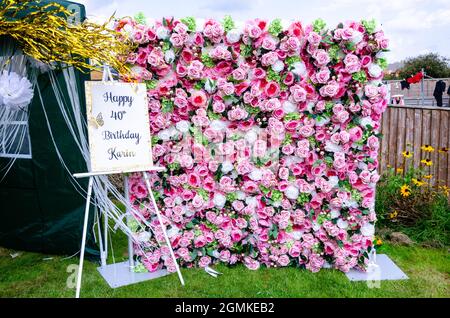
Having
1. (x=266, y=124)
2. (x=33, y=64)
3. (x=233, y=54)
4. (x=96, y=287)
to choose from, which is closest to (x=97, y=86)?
(x=33, y=64)

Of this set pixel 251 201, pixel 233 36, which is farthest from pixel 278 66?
pixel 251 201

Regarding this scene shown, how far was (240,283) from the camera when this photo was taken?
3.36 m

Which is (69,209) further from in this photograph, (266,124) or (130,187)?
(266,124)

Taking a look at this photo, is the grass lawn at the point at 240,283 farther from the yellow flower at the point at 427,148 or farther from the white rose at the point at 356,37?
the white rose at the point at 356,37

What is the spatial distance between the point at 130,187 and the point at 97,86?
0.97m

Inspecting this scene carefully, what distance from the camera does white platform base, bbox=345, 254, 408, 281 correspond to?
136 inches

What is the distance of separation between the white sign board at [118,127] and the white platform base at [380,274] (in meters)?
2.05

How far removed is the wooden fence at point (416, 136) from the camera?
4859mm

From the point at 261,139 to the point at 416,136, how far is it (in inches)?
107

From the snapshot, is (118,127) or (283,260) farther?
(283,260)

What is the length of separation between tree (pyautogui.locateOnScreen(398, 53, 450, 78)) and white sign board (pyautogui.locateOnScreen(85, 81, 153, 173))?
3199 cm

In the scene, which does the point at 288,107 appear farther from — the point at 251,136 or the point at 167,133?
the point at 167,133

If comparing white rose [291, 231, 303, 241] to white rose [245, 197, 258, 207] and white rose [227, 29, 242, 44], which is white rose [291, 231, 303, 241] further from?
white rose [227, 29, 242, 44]

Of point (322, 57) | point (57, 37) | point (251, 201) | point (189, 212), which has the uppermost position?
point (57, 37)
